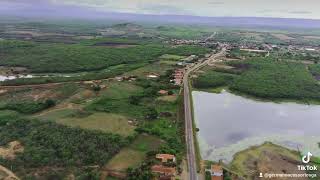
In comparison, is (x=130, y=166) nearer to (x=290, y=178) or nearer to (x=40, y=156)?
(x=40, y=156)

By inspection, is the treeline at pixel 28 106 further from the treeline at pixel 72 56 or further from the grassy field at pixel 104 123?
the treeline at pixel 72 56

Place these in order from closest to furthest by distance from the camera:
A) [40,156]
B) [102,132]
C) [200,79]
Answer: [40,156] < [102,132] < [200,79]

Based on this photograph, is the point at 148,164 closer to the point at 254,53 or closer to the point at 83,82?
the point at 83,82

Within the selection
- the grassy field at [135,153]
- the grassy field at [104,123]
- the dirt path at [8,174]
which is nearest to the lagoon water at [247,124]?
the grassy field at [135,153]

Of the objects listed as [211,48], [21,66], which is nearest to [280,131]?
[21,66]

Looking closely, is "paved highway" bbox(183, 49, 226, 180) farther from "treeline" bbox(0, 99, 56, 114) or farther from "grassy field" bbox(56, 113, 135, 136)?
"treeline" bbox(0, 99, 56, 114)

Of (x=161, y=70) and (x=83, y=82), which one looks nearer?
(x=83, y=82)

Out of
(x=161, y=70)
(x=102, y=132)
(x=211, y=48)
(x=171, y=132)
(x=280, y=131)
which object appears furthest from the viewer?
(x=211, y=48)
